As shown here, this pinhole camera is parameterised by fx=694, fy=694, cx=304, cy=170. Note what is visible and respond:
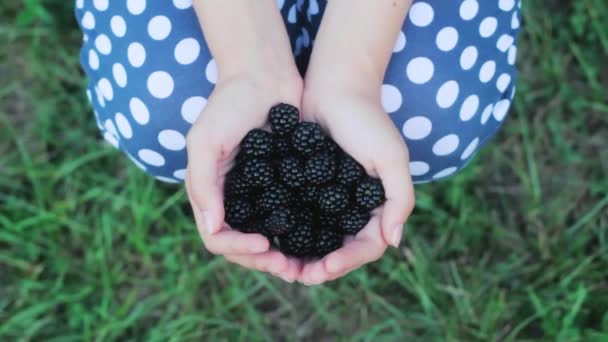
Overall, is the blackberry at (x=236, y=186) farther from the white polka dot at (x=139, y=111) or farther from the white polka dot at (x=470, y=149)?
the white polka dot at (x=470, y=149)

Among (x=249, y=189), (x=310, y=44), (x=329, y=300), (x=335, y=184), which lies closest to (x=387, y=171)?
(x=335, y=184)

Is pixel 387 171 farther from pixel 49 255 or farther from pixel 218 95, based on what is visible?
pixel 49 255

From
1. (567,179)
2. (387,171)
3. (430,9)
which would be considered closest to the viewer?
(387,171)

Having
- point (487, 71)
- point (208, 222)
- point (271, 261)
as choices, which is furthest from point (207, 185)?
point (487, 71)

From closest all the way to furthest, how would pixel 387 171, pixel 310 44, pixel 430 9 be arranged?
pixel 387 171 → pixel 430 9 → pixel 310 44

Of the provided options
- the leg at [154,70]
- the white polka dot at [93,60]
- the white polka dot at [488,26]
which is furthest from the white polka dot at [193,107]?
the white polka dot at [488,26]

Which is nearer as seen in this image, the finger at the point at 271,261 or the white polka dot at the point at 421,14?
the finger at the point at 271,261

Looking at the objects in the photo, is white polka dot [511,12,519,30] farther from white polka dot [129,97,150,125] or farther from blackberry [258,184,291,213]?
white polka dot [129,97,150,125]
